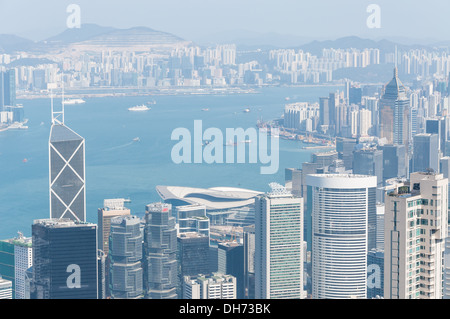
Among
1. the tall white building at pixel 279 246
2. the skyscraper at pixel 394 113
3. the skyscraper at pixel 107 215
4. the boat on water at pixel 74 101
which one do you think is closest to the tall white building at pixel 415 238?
the tall white building at pixel 279 246

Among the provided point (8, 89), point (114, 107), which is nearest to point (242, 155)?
point (114, 107)

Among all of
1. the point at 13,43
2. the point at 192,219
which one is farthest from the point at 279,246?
the point at 13,43

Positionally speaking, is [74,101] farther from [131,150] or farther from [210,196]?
[210,196]

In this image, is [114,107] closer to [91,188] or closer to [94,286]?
[91,188]

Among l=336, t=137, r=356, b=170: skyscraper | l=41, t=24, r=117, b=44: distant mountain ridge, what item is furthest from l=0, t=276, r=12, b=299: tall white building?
l=336, t=137, r=356, b=170: skyscraper

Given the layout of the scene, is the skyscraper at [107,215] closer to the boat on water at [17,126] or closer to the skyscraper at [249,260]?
the skyscraper at [249,260]

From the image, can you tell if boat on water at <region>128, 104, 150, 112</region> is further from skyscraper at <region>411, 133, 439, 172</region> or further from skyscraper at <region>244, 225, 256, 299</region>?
skyscraper at <region>244, 225, 256, 299</region>
